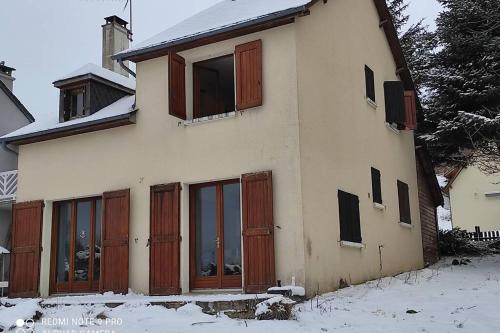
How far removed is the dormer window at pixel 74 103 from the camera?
51.7ft

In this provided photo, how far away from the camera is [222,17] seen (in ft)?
43.5

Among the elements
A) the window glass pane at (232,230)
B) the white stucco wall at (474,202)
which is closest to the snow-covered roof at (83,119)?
the window glass pane at (232,230)

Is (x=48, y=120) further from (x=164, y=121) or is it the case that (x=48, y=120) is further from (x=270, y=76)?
(x=270, y=76)

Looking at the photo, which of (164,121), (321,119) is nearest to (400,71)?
(321,119)

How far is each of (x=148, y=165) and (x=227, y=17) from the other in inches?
140

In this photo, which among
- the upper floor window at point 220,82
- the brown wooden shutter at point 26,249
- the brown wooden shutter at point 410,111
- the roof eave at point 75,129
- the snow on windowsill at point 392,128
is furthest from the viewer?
the brown wooden shutter at point 410,111

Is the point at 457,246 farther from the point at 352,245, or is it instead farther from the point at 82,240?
the point at 82,240

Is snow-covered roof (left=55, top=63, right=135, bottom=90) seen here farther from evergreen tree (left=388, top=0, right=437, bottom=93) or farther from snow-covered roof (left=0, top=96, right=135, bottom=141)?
evergreen tree (left=388, top=0, right=437, bottom=93)

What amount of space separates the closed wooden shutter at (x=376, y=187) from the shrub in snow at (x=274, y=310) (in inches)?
246

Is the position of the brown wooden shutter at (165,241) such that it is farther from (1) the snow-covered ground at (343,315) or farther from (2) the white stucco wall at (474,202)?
(2) the white stucco wall at (474,202)

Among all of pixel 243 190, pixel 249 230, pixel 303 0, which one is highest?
pixel 303 0

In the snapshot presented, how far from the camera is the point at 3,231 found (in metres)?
19.4

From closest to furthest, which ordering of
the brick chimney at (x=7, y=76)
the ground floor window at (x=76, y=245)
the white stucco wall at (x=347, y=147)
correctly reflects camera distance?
the white stucco wall at (x=347, y=147)
the ground floor window at (x=76, y=245)
the brick chimney at (x=7, y=76)

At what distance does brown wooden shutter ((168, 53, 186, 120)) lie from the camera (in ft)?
42.0
